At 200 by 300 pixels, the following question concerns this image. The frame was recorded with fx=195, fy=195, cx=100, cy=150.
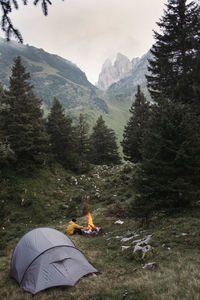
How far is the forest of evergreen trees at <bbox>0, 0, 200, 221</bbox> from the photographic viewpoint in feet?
33.0

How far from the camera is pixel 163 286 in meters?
4.43

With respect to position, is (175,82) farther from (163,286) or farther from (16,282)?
(16,282)

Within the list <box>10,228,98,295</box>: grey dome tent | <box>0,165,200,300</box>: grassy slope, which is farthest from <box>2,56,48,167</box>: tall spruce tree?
<box>10,228,98,295</box>: grey dome tent

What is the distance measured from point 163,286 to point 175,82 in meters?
16.0

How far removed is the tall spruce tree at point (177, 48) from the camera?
52.4ft

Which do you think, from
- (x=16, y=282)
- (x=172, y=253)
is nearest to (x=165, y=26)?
(x=172, y=253)

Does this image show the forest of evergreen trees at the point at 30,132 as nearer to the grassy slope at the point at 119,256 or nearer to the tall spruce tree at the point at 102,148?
the grassy slope at the point at 119,256

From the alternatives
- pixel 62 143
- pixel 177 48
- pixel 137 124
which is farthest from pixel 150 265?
pixel 137 124

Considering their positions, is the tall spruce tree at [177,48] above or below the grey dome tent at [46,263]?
above

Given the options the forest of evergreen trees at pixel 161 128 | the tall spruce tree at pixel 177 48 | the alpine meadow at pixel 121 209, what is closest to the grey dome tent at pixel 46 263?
the alpine meadow at pixel 121 209

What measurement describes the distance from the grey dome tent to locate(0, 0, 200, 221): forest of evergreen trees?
145 inches

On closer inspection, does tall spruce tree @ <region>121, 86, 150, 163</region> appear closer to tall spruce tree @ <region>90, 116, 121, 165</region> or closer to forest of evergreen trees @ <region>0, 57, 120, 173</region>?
forest of evergreen trees @ <region>0, 57, 120, 173</region>

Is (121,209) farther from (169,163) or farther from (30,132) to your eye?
(30,132)

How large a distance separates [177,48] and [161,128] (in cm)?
1088
